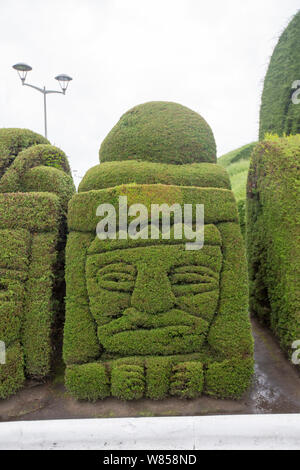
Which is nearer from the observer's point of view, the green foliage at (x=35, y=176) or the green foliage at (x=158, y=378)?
the green foliage at (x=158, y=378)

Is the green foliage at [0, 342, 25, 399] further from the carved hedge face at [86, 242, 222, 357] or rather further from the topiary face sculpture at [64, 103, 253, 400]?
the carved hedge face at [86, 242, 222, 357]

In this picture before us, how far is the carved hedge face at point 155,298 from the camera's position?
4.63 meters

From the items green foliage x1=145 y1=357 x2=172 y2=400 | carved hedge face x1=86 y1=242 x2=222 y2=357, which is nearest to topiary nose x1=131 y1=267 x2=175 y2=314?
carved hedge face x1=86 y1=242 x2=222 y2=357

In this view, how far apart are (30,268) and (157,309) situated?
6.50ft

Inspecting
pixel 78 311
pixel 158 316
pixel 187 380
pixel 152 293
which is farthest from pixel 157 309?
pixel 78 311

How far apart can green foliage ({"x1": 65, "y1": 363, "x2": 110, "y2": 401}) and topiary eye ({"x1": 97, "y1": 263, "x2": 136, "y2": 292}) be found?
107 cm

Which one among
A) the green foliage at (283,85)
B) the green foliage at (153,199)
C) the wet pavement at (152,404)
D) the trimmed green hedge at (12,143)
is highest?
the green foliage at (283,85)

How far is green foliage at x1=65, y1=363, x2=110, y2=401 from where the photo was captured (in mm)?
4617

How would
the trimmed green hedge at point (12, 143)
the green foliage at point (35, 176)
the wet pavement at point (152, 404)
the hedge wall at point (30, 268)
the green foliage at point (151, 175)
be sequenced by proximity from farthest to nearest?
the trimmed green hedge at point (12, 143), the green foliage at point (35, 176), the green foliage at point (151, 175), the hedge wall at point (30, 268), the wet pavement at point (152, 404)

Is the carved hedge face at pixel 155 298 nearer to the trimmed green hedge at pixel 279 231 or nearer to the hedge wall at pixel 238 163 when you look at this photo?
the trimmed green hedge at pixel 279 231

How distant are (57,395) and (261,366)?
122 inches

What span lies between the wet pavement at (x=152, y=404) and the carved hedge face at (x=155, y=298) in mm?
670

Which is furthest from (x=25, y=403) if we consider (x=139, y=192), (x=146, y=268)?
(x=139, y=192)

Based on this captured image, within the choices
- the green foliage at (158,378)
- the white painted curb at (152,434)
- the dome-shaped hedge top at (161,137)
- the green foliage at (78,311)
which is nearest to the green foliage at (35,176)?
the dome-shaped hedge top at (161,137)
